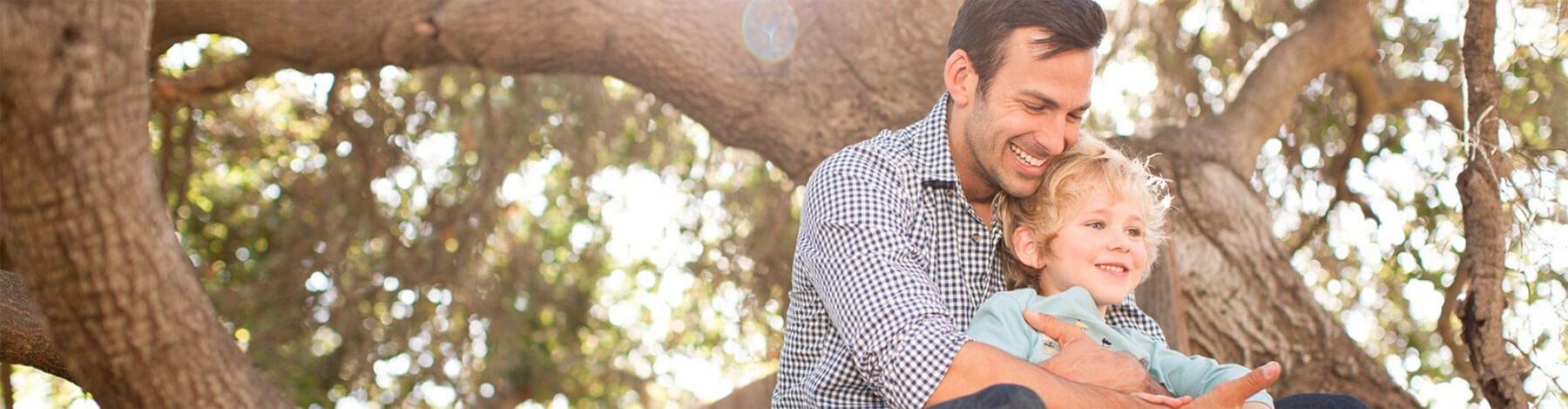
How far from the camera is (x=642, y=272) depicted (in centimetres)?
848

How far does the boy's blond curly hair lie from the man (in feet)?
0.11

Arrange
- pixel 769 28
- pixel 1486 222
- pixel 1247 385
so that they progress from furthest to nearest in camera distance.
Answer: pixel 769 28 < pixel 1486 222 < pixel 1247 385

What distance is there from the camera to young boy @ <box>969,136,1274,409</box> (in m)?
3.08

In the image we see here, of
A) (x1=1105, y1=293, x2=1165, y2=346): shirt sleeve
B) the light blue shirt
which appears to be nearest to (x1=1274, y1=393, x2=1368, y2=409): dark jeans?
the light blue shirt

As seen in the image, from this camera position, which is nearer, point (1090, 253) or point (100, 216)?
point (100, 216)

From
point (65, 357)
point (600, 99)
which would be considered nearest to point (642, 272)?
point (600, 99)

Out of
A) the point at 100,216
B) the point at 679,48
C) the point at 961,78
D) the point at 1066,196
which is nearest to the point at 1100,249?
the point at 1066,196

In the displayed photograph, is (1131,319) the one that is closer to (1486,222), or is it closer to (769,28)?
(1486,222)

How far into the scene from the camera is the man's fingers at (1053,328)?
115 inches

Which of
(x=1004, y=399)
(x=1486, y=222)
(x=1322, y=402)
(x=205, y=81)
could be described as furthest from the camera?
(x=205, y=81)

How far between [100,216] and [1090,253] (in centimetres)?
200

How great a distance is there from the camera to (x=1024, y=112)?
321cm

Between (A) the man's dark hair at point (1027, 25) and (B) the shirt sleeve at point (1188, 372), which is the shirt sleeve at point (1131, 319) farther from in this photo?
(A) the man's dark hair at point (1027, 25)

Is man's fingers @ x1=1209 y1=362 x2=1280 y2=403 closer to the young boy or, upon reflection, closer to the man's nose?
the young boy
